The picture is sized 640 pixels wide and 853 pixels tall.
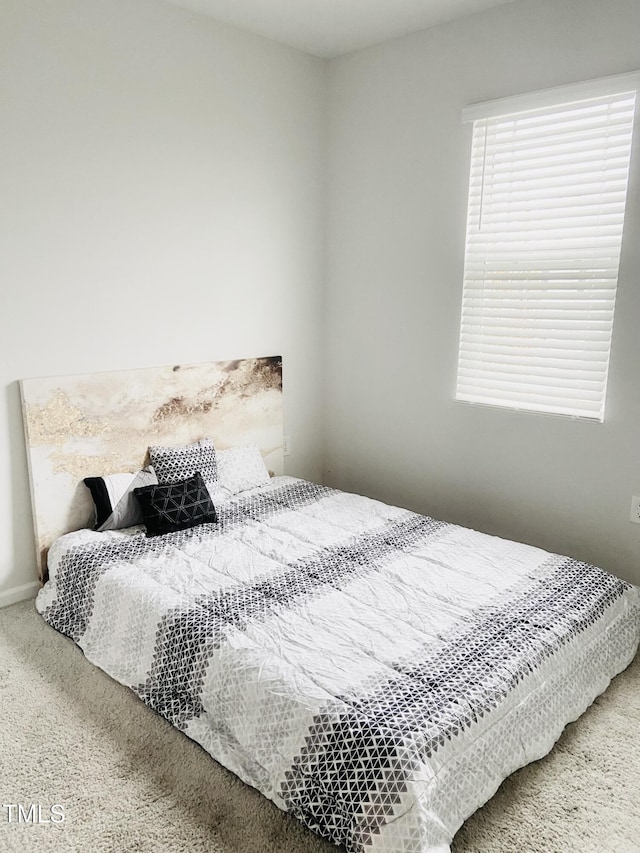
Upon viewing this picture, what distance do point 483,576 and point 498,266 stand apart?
143 centimetres

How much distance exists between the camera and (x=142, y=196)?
2.86 m

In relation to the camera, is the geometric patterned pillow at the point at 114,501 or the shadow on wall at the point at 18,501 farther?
the geometric patterned pillow at the point at 114,501

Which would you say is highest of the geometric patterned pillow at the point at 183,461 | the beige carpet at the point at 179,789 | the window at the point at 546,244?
the window at the point at 546,244

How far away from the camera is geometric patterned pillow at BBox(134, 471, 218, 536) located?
2.73m

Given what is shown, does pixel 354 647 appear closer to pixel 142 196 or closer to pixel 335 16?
pixel 142 196

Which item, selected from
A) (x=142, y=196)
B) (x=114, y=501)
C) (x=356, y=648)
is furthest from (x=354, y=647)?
(x=142, y=196)

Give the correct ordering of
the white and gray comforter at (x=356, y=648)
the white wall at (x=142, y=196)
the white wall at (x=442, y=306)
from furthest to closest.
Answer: the white wall at (x=442, y=306), the white wall at (x=142, y=196), the white and gray comforter at (x=356, y=648)

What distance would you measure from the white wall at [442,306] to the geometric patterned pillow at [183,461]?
38.4 inches

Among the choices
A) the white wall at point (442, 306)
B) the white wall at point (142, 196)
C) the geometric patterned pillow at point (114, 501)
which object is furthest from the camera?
the geometric patterned pillow at point (114, 501)

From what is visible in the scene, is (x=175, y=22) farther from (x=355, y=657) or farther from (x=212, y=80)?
(x=355, y=657)

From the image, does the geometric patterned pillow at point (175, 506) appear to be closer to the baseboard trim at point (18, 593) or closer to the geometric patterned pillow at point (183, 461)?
the geometric patterned pillow at point (183, 461)

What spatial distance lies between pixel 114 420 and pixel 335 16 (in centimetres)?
210

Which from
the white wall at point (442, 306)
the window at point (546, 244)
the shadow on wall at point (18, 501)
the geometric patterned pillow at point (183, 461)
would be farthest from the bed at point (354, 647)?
the window at point (546, 244)

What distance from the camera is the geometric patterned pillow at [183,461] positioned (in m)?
2.97
